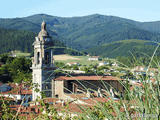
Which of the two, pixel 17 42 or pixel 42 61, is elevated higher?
pixel 42 61

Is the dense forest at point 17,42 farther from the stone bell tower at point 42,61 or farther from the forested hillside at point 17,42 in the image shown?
the stone bell tower at point 42,61

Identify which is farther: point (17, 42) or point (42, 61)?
point (17, 42)

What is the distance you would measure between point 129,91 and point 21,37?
127 metres

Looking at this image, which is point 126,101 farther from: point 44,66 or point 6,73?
point 6,73

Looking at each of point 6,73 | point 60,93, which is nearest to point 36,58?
point 60,93

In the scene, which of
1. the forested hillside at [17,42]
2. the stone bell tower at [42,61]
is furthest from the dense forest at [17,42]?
the stone bell tower at [42,61]

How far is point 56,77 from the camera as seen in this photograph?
89.5 feet

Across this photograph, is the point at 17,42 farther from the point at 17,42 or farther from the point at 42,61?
the point at 42,61

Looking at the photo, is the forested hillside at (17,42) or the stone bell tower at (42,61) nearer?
the stone bell tower at (42,61)

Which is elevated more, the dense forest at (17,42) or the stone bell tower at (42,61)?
the stone bell tower at (42,61)

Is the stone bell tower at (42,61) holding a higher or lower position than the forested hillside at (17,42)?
higher

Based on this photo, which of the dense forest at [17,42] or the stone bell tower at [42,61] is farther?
the dense forest at [17,42]

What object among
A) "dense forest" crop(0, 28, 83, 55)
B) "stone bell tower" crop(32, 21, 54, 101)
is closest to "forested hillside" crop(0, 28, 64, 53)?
"dense forest" crop(0, 28, 83, 55)

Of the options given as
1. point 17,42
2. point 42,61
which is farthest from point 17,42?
point 42,61
